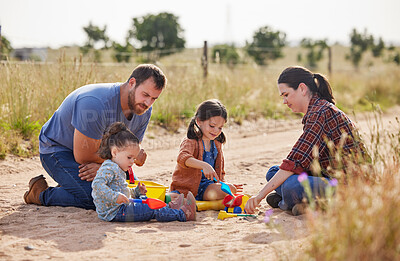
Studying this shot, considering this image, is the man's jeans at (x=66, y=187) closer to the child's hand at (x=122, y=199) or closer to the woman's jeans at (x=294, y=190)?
the child's hand at (x=122, y=199)

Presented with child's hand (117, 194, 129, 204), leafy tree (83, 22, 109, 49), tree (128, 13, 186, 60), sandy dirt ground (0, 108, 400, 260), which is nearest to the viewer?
sandy dirt ground (0, 108, 400, 260)

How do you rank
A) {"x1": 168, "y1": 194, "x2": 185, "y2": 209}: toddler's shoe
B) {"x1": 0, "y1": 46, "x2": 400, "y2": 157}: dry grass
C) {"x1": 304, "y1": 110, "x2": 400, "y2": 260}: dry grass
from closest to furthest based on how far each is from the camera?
{"x1": 304, "y1": 110, "x2": 400, "y2": 260}: dry grass → {"x1": 168, "y1": 194, "x2": 185, "y2": 209}: toddler's shoe → {"x1": 0, "y1": 46, "x2": 400, "y2": 157}: dry grass

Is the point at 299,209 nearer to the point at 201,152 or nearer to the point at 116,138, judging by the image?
the point at 201,152

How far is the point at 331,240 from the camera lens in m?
2.33

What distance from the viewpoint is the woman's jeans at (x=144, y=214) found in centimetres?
388

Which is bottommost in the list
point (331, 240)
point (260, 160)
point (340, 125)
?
point (260, 160)

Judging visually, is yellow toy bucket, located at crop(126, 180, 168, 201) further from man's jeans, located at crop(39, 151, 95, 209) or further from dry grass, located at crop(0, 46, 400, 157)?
dry grass, located at crop(0, 46, 400, 157)

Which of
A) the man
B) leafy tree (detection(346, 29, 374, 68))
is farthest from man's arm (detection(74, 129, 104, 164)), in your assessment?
leafy tree (detection(346, 29, 374, 68))

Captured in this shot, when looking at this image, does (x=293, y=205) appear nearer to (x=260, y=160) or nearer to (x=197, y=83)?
(x=260, y=160)

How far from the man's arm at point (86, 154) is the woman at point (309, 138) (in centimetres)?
150

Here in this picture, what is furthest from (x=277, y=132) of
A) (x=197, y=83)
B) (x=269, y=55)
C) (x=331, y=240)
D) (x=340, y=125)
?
(x=269, y=55)

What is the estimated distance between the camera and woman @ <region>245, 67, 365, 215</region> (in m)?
3.83

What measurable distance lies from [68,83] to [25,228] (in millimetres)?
4256

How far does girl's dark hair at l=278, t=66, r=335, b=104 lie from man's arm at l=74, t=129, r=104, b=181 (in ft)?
5.91
